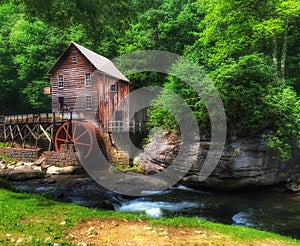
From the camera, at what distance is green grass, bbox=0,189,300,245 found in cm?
512

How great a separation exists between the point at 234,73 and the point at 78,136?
14.2 metres

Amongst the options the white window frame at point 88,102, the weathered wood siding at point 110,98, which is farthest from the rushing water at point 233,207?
the white window frame at point 88,102

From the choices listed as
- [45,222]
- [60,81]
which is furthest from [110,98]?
[45,222]

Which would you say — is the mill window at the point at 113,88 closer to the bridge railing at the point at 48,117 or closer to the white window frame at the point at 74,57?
the bridge railing at the point at 48,117

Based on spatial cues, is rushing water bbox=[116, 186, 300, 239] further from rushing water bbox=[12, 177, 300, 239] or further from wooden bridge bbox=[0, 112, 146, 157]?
wooden bridge bbox=[0, 112, 146, 157]

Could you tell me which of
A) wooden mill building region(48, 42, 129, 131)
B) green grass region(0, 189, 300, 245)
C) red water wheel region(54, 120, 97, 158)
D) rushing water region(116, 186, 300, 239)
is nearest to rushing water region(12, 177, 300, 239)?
rushing water region(116, 186, 300, 239)

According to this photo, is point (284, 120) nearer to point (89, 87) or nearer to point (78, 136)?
point (78, 136)

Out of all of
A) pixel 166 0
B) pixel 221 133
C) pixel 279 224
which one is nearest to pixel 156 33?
pixel 166 0

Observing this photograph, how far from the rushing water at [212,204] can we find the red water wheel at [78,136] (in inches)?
249

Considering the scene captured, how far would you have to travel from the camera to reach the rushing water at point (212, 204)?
995cm

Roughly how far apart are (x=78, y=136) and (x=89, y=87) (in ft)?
17.0

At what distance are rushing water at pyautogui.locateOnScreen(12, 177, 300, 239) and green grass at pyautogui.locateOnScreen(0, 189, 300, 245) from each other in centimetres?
330

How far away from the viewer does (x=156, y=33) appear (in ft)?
98.9

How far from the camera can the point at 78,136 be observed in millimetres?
22984
